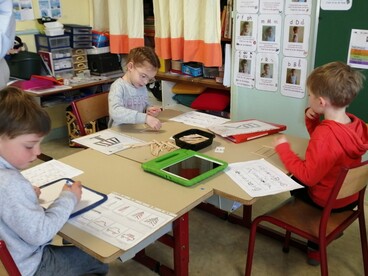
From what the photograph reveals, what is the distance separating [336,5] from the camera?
7.89 feet

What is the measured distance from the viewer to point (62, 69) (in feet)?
11.7

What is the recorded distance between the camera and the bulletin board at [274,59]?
2622 mm

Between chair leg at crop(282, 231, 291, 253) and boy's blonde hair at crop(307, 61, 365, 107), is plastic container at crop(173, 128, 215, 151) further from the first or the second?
chair leg at crop(282, 231, 291, 253)

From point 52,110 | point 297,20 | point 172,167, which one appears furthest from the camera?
point 52,110

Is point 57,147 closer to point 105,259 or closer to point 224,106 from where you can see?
point 224,106

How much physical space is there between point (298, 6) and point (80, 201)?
2022 mm

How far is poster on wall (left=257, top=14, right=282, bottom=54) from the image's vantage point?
2.72 metres

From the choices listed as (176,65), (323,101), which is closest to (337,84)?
(323,101)

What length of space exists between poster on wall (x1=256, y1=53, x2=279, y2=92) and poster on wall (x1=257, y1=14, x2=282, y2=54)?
51 millimetres

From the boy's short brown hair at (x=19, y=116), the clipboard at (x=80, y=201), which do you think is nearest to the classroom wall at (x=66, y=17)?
the clipboard at (x=80, y=201)

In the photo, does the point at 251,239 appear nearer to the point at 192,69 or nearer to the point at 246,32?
the point at 246,32

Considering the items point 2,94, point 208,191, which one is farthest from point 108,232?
point 2,94

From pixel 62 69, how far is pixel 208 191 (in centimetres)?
263

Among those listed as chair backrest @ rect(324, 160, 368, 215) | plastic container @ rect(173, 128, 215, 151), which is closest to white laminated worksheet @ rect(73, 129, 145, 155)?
plastic container @ rect(173, 128, 215, 151)
